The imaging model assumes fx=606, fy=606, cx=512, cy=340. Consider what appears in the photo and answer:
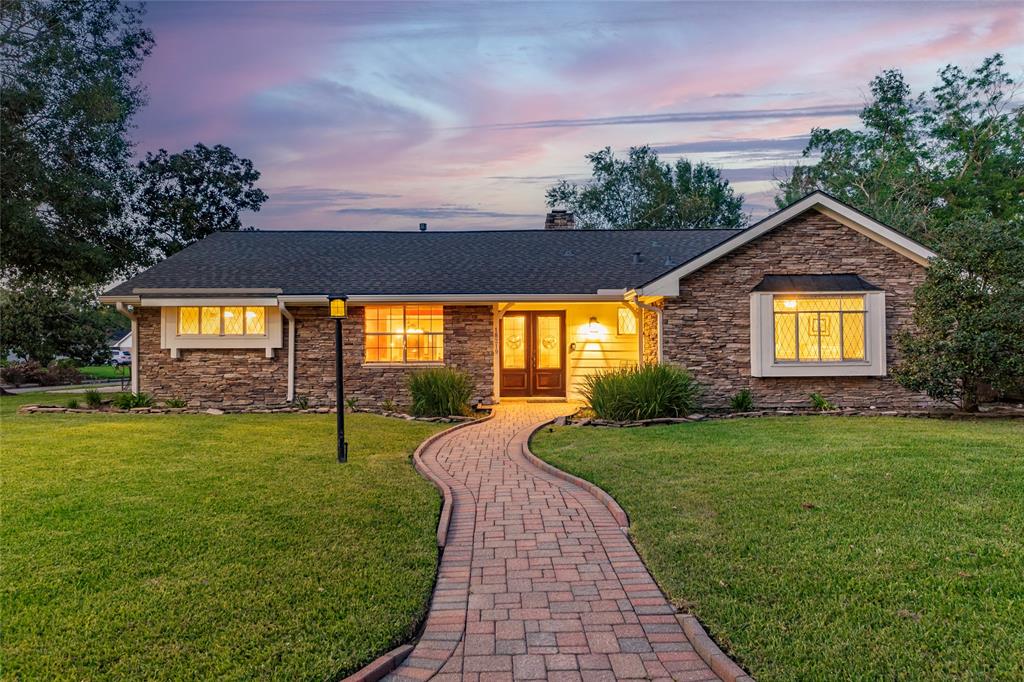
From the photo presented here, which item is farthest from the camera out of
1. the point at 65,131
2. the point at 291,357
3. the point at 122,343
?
the point at 122,343

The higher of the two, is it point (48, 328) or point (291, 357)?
point (48, 328)

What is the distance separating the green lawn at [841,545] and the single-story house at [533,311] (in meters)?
4.21

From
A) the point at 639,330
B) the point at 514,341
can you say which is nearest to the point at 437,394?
the point at 514,341

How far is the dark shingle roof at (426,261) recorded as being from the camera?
1448 cm

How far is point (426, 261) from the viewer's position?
16.2 meters

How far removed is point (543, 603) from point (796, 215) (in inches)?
430

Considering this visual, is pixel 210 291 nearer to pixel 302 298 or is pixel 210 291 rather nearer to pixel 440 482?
pixel 302 298

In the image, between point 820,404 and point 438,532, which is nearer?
point 438,532

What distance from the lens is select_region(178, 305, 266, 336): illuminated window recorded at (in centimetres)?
1413

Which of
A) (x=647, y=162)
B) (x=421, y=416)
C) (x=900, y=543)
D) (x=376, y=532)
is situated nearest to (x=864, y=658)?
(x=900, y=543)

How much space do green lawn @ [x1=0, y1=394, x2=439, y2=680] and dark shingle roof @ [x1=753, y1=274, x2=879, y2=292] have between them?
27.1ft

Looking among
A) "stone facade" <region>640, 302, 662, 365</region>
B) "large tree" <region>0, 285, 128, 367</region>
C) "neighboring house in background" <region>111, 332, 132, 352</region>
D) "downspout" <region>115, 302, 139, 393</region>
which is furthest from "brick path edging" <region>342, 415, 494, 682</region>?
"neighboring house in background" <region>111, 332, 132, 352</region>

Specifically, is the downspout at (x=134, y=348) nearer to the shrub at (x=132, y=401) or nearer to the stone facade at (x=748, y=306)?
the shrub at (x=132, y=401)

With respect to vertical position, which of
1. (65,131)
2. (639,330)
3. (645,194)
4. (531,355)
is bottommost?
(531,355)
